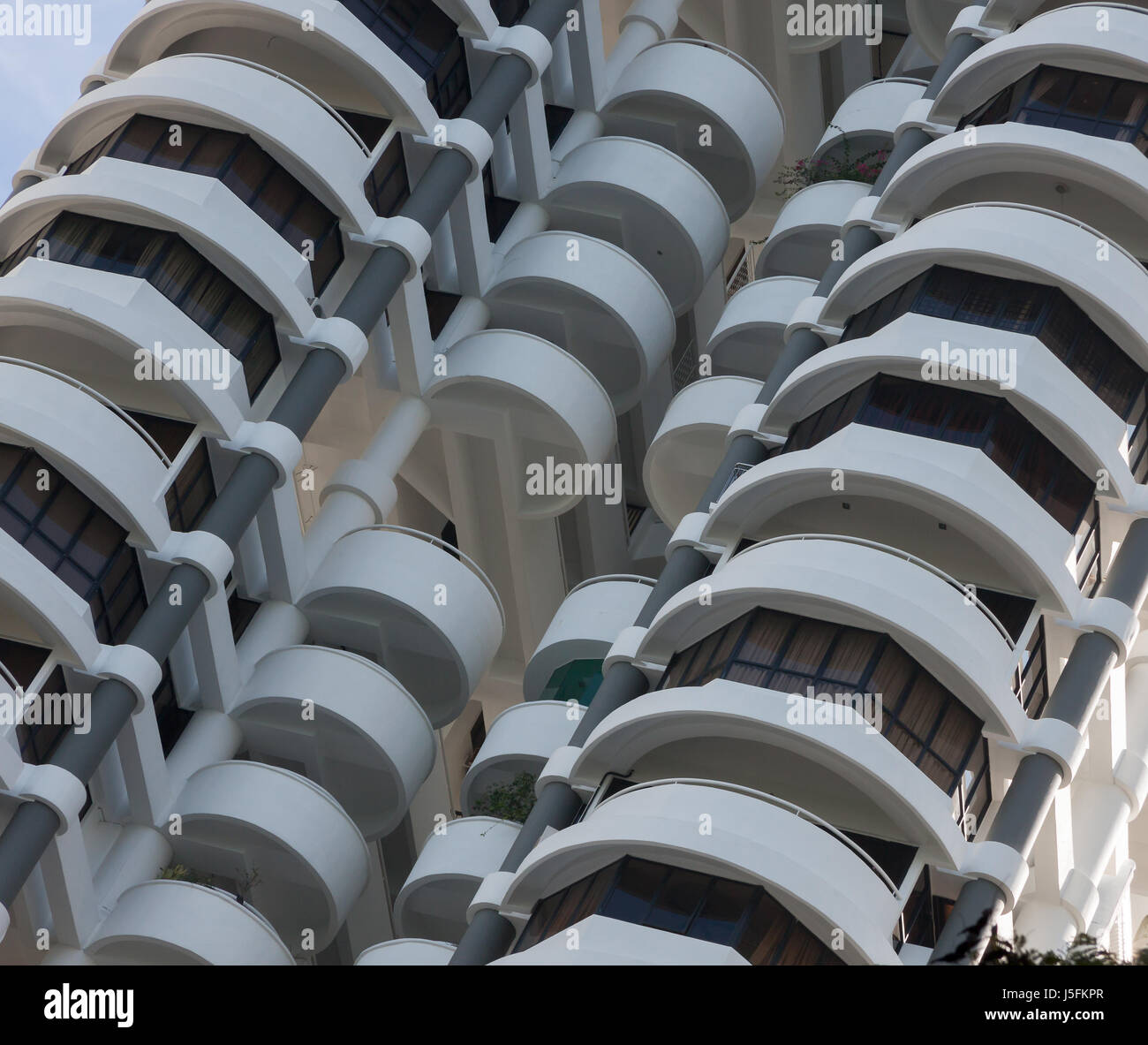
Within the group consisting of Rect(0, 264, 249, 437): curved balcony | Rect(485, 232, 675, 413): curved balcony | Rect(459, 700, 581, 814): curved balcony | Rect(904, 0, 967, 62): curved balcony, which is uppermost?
Rect(904, 0, 967, 62): curved balcony

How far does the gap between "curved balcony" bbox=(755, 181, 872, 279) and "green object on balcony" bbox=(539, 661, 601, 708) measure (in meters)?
11.5

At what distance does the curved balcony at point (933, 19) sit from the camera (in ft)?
200

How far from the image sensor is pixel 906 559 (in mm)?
42312

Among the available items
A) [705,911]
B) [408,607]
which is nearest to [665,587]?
[408,607]

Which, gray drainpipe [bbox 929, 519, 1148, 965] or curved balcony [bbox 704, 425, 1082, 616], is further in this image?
curved balcony [bbox 704, 425, 1082, 616]

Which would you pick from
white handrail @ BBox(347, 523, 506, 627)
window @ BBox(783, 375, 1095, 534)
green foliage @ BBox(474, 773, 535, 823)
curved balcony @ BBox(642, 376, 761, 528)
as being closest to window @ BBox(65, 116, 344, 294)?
white handrail @ BBox(347, 523, 506, 627)

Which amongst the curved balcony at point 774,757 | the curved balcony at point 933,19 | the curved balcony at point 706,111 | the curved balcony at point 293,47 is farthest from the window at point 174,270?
the curved balcony at point 933,19

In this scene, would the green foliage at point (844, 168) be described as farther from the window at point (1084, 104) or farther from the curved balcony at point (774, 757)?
the curved balcony at point (774, 757)

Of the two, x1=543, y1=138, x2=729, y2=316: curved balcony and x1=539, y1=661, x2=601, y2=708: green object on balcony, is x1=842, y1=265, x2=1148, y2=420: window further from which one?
x1=543, y1=138, x2=729, y2=316: curved balcony

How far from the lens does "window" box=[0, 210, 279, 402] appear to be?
→ 4762 centimetres

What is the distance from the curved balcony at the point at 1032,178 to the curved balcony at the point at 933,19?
11.1m

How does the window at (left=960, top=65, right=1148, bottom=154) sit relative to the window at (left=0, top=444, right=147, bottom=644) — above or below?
above
